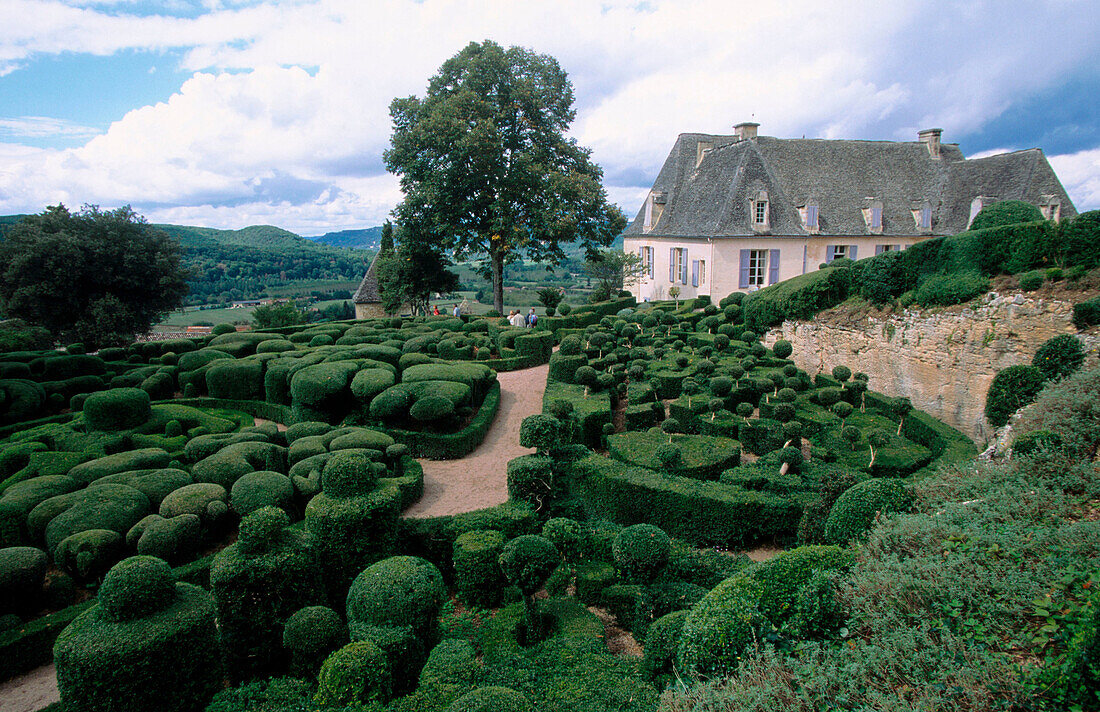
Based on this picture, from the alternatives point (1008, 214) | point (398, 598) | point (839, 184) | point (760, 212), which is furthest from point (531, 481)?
point (839, 184)

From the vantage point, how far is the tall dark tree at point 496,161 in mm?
29875

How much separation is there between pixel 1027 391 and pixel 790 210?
25016 millimetres

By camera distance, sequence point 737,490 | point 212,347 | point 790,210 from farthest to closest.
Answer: point 790,210, point 212,347, point 737,490

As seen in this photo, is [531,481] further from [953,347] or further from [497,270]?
[497,270]

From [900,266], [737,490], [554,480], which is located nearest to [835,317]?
[900,266]

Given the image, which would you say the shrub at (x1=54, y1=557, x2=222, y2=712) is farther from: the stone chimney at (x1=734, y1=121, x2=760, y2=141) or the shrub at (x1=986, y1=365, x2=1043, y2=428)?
the stone chimney at (x1=734, y1=121, x2=760, y2=141)

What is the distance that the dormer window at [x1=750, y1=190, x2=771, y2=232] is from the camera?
33312 millimetres

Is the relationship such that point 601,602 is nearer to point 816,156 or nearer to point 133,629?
point 133,629

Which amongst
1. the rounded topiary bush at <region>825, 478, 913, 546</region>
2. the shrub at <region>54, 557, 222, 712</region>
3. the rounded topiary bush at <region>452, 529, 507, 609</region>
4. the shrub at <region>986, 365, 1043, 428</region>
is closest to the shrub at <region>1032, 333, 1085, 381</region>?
the shrub at <region>986, 365, 1043, 428</region>

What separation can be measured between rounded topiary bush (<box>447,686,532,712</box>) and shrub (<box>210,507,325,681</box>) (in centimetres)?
351

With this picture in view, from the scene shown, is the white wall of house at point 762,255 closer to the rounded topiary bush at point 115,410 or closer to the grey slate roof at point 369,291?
the grey slate roof at point 369,291

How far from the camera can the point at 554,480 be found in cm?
1260

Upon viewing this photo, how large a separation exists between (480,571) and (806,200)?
1317 inches

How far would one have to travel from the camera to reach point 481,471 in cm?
1536
